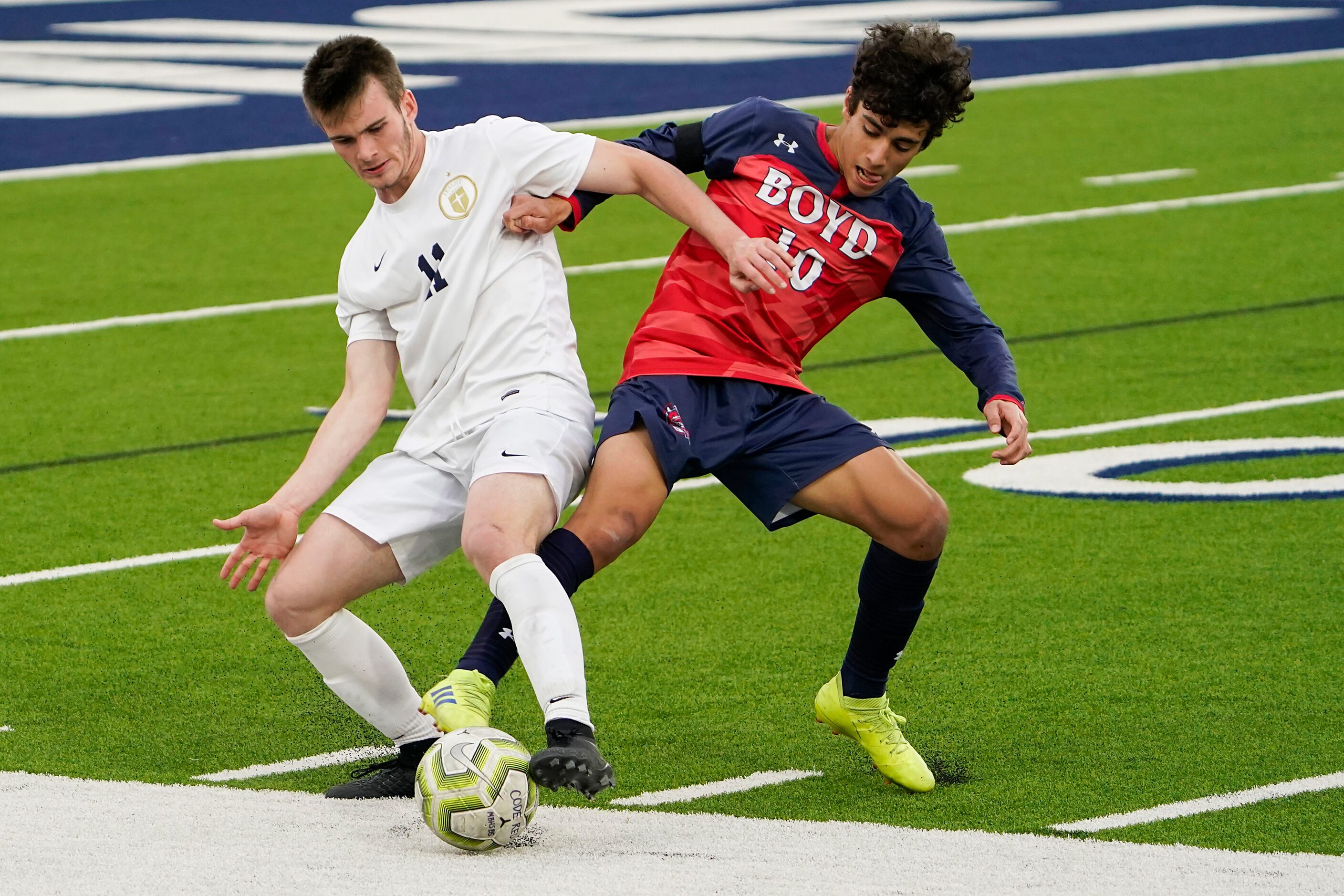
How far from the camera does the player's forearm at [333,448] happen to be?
4.82m

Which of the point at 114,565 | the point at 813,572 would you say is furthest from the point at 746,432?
the point at 114,565

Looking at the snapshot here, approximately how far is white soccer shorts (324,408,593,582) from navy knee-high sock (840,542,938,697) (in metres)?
0.77

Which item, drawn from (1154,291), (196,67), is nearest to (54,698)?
(1154,291)

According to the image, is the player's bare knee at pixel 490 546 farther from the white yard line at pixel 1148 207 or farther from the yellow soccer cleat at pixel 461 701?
the white yard line at pixel 1148 207

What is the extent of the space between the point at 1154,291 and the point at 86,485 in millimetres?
5978

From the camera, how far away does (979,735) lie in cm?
552

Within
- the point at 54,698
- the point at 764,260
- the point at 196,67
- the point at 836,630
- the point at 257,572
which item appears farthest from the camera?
the point at 196,67

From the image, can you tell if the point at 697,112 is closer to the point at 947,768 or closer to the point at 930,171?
the point at 930,171

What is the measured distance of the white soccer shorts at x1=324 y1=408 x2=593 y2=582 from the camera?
4840mm

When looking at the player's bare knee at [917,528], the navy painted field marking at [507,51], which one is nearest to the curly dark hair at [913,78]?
the player's bare knee at [917,528]

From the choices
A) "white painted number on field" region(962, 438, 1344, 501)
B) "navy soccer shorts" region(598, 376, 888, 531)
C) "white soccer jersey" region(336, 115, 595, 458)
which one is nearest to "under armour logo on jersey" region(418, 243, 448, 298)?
"white soccer jersey" region(336, 115, 595, 458)

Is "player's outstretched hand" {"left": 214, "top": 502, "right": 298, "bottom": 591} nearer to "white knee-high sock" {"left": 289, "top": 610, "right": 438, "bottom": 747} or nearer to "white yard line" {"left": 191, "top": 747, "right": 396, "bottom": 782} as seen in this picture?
"white knee-high sock" {"left": 289, "top": 610, "right": 438, "bottom": 747}

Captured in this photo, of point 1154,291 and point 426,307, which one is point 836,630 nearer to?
point 426,307

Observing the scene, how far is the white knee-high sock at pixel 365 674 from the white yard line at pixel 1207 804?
1519 millimetres
